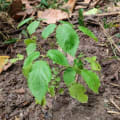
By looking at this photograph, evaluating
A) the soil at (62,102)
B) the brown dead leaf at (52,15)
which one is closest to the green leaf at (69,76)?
the soil at (62,102)

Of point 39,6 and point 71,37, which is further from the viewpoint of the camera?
point 39,6

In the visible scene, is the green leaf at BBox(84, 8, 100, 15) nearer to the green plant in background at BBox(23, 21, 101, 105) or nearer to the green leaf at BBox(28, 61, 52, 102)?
the green plant in background at BBox(23, 21, 101, 105)

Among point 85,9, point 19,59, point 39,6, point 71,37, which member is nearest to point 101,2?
point 85,9

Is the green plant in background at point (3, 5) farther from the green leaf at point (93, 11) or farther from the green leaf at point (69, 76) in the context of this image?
the green leaf at point (69, 76)

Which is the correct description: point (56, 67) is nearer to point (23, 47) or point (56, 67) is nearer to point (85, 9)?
point (23, 47)

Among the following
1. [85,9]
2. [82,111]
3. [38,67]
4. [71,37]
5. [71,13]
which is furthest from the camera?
[85,9]

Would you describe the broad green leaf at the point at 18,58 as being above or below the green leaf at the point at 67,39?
below
